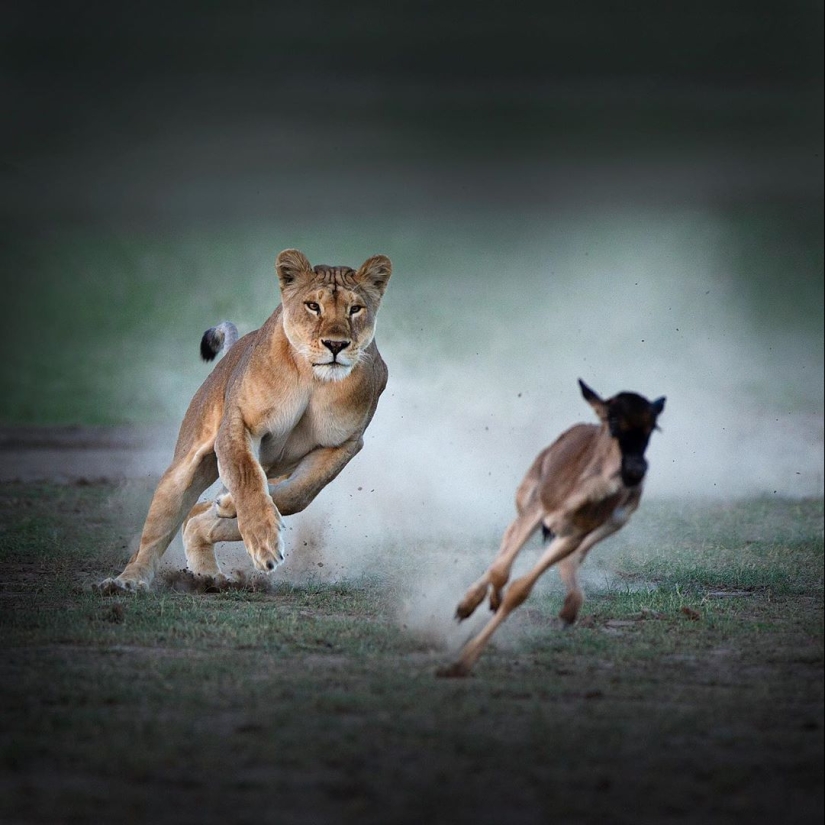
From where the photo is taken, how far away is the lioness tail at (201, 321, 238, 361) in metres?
9.55

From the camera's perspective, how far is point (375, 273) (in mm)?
8273

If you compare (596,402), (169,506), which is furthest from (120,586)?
(596,402)

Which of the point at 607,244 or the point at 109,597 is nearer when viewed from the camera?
the point at 109,597

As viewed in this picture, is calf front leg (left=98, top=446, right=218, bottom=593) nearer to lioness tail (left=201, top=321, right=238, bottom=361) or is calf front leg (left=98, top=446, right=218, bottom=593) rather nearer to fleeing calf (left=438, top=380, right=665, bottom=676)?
lioness tail (left=201, top=321, right=238, bottom=361)

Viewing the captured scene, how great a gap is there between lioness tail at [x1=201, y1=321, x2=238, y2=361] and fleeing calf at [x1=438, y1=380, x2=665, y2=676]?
3637mm

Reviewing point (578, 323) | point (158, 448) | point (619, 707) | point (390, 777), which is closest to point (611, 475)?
point (619, 707)

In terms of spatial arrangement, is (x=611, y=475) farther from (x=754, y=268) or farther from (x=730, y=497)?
(x=754, y=268)

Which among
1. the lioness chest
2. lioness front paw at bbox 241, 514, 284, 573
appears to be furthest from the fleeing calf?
the lioness chest

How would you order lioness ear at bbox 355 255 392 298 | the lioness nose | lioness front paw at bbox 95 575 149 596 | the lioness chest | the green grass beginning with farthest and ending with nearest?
lioness ear at bbox 355 255 392 298
the lioness chest
lioness front paw at bbox 95 575 149 596
the lioness nose
the green grass

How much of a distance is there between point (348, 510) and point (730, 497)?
3851 mm

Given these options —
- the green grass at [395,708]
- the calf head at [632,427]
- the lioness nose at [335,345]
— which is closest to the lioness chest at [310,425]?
the lioness nose at [335,345]

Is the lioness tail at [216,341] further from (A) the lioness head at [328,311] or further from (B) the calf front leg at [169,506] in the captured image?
(A) the lioness head at [328,311]

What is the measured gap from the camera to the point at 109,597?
782cm

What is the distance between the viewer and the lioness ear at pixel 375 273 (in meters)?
8.22
